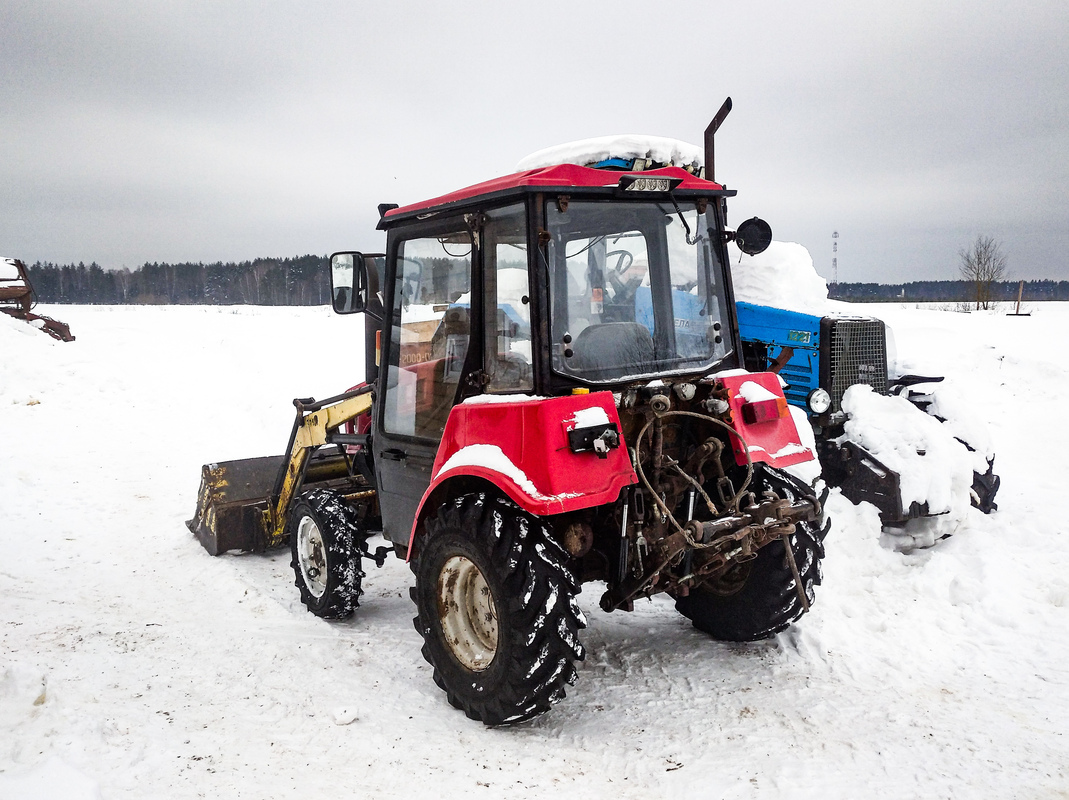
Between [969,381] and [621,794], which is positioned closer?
[621,794]

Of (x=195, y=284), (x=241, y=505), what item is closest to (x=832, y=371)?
(x=241, y=505)

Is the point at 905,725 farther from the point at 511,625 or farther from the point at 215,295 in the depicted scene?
the point at 215,295

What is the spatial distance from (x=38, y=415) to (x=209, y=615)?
7.58 meters

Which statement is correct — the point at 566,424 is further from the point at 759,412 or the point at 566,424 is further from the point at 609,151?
the point at 609,151

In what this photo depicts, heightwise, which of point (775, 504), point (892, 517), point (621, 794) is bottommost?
point (621, 794)

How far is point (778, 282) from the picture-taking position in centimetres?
758

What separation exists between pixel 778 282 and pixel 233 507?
523 cm

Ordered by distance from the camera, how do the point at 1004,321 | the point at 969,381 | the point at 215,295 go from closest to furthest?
the point at 969,381 < the point at 1004,321 < the point at 215,295

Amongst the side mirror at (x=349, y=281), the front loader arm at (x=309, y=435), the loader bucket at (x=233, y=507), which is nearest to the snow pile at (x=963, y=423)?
the front loader arm at (x=309, y=435)

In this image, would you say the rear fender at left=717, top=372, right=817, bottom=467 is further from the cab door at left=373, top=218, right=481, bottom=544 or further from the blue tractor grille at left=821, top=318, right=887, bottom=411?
the blue tractor grille at left=821, top=318, right=887, bottom=411

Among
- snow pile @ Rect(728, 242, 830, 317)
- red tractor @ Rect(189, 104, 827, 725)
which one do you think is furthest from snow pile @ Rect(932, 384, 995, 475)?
red tractor @ Rect(189, 104, 827, 725)

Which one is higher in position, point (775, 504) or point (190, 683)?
point (775, 504)

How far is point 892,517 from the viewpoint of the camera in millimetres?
5949

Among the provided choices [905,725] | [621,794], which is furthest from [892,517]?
[621,794]
